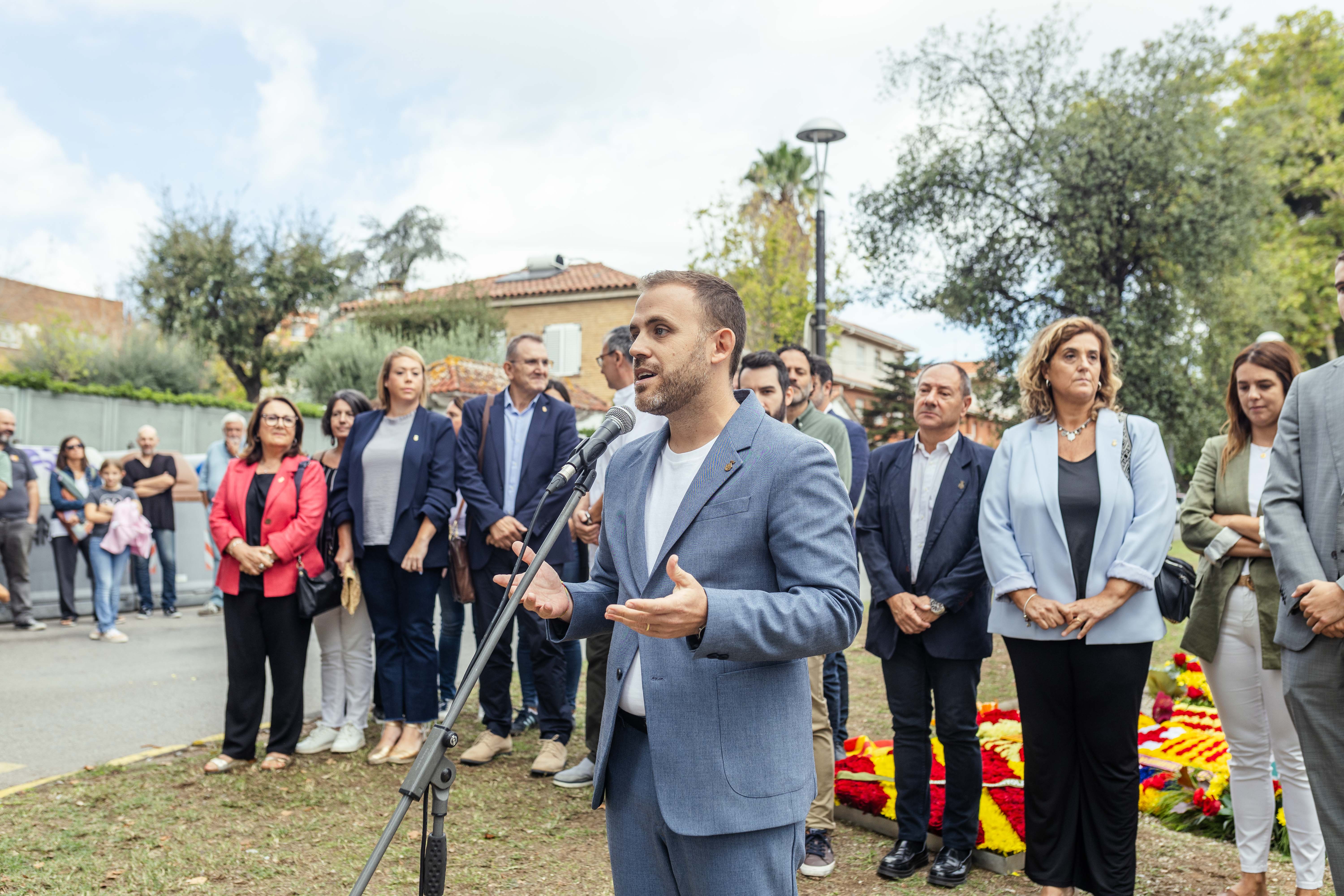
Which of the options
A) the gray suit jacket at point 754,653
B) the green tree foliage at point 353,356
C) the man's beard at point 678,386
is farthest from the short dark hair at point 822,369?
the green tree foliage at point 353,356

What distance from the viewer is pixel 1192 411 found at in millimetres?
19297

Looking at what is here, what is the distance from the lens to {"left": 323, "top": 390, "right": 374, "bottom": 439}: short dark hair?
272 inches

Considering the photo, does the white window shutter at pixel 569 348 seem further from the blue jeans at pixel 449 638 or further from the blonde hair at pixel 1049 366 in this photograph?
the blonde hair at pixel 1049 366

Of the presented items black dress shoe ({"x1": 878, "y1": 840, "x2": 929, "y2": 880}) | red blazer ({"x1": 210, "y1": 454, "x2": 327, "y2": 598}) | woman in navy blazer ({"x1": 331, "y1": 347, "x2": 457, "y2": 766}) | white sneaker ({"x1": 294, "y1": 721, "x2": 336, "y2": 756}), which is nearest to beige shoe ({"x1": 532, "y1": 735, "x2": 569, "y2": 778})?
A: woman in navy blazer ({"x1": 331, "y1": 347, "x2": 457, "y2": 766})

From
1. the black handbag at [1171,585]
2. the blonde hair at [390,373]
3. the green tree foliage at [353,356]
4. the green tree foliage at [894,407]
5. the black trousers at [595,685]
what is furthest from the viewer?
the green tree foliage at [894,407]

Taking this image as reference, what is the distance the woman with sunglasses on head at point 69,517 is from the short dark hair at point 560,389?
6.52m

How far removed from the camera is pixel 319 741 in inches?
242

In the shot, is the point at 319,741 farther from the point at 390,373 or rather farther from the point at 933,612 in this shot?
the point at 933,612

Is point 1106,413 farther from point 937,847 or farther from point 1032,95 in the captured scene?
point 1032,95

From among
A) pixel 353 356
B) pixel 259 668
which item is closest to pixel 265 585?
pixel 259 668

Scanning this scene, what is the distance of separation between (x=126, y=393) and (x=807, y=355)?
17509 millimetres

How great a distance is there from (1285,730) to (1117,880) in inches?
36.8

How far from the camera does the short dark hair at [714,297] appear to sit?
2.33m

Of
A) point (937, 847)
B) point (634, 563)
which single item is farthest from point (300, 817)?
point (634, 563)
